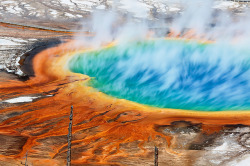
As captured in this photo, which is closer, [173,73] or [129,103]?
[129,103]

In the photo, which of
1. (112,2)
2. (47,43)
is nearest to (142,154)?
(47,43)

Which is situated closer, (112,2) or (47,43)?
(47,43)

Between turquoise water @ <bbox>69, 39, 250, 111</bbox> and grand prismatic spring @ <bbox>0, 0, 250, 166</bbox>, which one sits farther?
turquoise water @ <bbox>69, 39, 250, 111</bbox>

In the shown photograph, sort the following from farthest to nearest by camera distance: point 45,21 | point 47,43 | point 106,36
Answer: point 45,21 < point 106,36 < point 47,43

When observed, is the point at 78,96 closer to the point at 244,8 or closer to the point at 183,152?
the point at 183,152
